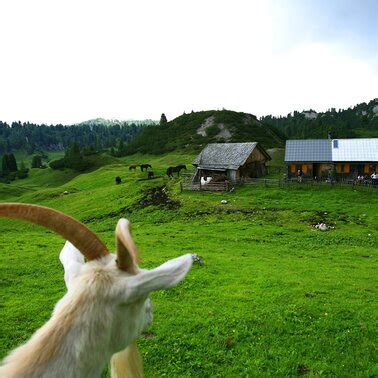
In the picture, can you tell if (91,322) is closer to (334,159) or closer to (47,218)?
(47,218)

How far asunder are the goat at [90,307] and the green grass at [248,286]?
22.0 feet

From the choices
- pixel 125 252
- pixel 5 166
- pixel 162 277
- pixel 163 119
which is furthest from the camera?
pixel 163 119

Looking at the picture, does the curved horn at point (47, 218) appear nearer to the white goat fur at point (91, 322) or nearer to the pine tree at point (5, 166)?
the white goat fur at point (91, 322)

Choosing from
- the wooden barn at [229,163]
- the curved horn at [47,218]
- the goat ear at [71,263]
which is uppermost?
the curved horn at [47,218]

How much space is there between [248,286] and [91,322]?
1259cm

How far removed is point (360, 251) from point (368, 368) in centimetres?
1354

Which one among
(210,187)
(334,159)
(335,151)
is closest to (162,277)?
(210,187)

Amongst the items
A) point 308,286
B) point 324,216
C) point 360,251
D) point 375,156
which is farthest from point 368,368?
point 375,156

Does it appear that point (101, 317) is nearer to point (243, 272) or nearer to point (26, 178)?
point (243, 272)

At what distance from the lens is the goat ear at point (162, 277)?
6.59ft

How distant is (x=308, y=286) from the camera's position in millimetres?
13859

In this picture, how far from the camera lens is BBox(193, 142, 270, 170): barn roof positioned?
41.2m

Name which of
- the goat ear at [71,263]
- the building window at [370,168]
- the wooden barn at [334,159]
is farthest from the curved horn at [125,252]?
the building window at [370,168]

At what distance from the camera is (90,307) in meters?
2.14
